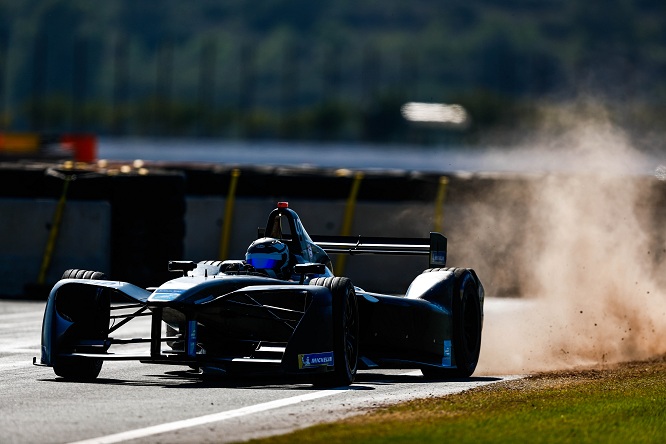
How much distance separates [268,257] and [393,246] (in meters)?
2.01

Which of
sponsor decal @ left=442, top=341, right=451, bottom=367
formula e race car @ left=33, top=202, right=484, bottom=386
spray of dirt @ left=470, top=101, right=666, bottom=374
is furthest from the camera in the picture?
spray of dirt @ left=470, top=101, right=666, bottom=374

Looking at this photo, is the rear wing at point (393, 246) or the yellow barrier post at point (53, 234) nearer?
the rear wing at point (393, 246)

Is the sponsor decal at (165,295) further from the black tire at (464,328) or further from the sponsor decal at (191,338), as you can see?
the black tire at (464,328)

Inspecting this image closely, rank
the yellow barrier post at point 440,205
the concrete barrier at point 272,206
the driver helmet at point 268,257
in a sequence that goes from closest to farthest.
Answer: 1. the driver helmet at point 268,257
2. the concrete barrier at point 272,206
3. the yellow barrier post at point 440,205

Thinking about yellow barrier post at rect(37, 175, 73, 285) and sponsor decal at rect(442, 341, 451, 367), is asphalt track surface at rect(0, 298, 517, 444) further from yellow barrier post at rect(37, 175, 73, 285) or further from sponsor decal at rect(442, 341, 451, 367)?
yellow barrier post at rect(37, 175, 73, 285)

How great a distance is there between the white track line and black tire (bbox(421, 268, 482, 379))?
201 cm

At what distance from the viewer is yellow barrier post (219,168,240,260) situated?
2662cm

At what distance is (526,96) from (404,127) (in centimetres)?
2941

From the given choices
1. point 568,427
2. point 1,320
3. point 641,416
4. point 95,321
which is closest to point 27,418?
point 95,321

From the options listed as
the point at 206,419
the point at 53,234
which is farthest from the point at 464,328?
the point at 53,234

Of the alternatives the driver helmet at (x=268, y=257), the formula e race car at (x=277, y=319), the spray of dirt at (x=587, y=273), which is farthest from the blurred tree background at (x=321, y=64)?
the driver helmet at (x=268, y=257)

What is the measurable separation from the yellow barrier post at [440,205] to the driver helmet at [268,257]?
1308cm

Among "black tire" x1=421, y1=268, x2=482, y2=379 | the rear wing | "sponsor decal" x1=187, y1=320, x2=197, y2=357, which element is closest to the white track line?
"sponsor decal" x1=187, y1=320, x2=197, y2=357

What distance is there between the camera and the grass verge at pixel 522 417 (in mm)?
9180
